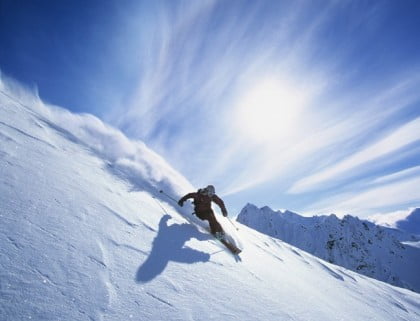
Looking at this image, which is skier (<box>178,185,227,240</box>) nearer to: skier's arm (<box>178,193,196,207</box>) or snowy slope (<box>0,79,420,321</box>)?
skier's arm (<box>178,193,196,207</box>)

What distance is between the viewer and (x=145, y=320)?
3.11 m

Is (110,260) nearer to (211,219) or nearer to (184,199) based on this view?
(211,219)

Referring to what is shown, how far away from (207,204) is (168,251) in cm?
397

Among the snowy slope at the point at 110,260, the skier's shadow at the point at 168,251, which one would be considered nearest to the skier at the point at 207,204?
the snowy slope at the point at 110,260

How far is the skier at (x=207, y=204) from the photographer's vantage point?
324 inches

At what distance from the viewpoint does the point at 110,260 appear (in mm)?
3914

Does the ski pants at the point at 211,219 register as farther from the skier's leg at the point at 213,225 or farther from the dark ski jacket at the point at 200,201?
the dark ski jacket at the point at 200,201

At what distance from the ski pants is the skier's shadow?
95cm

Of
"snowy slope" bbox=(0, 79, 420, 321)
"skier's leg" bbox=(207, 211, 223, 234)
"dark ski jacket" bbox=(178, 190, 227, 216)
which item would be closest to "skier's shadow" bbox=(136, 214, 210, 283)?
"snowy slope" bbox=(0, 79, 420, 321)

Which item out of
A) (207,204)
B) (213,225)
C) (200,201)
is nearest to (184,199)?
(200,201)

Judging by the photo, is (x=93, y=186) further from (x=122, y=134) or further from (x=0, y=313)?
(x=122, y=134)

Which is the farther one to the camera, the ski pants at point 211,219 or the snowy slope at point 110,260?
the ski pants at point 211,219

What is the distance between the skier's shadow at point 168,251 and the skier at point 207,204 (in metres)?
1.00

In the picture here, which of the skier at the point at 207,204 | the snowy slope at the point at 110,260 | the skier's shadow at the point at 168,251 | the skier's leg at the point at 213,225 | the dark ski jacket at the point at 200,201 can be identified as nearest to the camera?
the snowy slope at the point at 110,260
